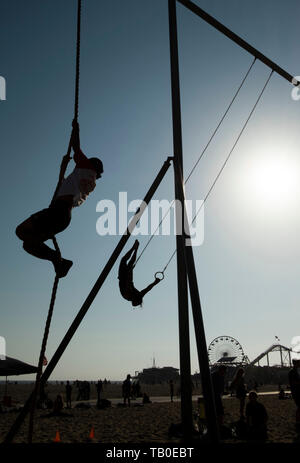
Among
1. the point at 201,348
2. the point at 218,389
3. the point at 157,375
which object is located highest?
the point at 201,348

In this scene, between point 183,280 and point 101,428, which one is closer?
point 183,280

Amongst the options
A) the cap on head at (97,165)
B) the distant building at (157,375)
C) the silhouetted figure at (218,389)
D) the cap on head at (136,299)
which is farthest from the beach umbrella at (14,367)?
the distant building at (157,375)

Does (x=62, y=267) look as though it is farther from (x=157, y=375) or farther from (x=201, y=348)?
(x=157, y=375)

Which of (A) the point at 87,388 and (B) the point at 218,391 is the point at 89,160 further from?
(A) the point at 87,388

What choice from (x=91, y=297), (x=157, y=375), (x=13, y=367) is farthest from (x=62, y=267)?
(x=157, y=375)

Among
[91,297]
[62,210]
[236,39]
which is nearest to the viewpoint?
[62,210]

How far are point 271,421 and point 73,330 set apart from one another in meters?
8.63

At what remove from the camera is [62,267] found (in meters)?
4.96

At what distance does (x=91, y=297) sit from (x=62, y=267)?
43.1 inches

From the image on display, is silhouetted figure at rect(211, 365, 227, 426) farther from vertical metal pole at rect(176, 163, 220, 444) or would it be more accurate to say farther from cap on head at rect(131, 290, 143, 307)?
vertical metal pole at rect(176, 163, 220, 444)

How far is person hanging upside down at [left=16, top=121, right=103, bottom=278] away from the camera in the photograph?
4578 mm

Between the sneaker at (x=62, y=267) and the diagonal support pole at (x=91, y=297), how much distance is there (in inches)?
39.2
